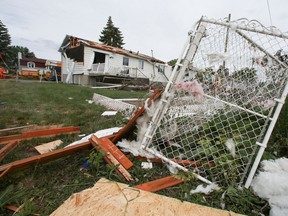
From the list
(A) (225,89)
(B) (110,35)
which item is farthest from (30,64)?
(A) (225,89)

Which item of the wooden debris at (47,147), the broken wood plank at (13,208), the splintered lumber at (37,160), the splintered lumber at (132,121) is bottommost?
the wooden debris at (47,147)

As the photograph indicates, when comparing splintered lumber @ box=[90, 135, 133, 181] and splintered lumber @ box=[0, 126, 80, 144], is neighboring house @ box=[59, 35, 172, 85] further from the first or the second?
splintered lumber @ box=[90, 135, 133, 181]

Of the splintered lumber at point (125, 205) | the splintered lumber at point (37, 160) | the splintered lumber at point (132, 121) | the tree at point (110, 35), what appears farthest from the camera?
the tree at point (110, 35)

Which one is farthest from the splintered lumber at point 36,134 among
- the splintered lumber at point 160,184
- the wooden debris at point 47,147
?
the splintered lumber at point 160,184

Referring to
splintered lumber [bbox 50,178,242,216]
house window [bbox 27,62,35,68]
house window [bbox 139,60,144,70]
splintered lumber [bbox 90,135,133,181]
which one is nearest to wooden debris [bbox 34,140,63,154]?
splintered lumber [bbox 90,135,133,181]

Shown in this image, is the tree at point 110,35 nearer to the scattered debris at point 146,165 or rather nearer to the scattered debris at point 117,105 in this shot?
the scattered debris at point 117,105

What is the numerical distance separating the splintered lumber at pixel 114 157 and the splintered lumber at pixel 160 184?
0.68 feet

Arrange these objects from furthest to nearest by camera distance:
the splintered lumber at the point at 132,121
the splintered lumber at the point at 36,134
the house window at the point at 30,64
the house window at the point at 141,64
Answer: the house window at the point at 30,64
the house window at the point at 141,64
the splintered lumber at the point at 36,134
the splintered lumber at the point at 132,121

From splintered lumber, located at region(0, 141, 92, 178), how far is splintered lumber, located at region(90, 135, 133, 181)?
6.8 inches

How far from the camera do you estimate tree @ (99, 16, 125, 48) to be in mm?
35781

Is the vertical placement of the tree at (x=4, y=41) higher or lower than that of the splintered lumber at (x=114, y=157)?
higher

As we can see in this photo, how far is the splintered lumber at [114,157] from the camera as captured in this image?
1.89 m

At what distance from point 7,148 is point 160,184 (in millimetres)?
2018

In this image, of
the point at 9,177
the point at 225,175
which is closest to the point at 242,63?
the point at 225,175
